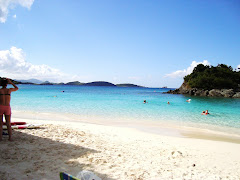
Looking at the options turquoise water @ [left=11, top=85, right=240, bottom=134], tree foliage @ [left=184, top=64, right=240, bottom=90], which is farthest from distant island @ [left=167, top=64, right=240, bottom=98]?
turquoise water @ [left=11, top=85, right=240, bottom=134]

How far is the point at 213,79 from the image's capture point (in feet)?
217

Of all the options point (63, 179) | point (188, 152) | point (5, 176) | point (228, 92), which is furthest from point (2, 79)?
point (228, 92)

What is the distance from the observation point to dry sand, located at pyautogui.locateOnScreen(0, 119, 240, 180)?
4.57 m

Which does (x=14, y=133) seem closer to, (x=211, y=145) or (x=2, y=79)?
(x=2, y=79)

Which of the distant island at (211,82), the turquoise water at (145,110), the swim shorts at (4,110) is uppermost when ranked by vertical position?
the distant island at (211,82)

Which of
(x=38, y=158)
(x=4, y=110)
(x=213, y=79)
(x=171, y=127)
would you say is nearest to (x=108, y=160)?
(x=38, y=158)

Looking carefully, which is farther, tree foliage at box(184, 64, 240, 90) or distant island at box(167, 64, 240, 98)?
tree foliage at box(184, 64, 240, 90)

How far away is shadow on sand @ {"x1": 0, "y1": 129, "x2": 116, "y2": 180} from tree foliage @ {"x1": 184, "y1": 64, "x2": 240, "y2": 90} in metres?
66.9

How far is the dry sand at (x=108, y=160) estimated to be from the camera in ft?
15.0

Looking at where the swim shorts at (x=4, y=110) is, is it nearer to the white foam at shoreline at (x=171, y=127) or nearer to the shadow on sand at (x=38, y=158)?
the shadow on sand at (x=38, y=158)

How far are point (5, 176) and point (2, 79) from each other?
3487mm

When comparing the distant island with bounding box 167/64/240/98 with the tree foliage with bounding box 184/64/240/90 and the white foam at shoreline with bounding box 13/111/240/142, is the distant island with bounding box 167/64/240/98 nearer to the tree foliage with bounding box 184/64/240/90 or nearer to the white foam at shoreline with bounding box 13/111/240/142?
the tree foliage with bounding box 184/64/240/90

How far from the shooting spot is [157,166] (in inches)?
207

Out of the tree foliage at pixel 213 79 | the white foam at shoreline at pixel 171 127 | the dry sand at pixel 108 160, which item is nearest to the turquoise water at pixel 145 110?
the white foam at shoreline at pixel 171 127
